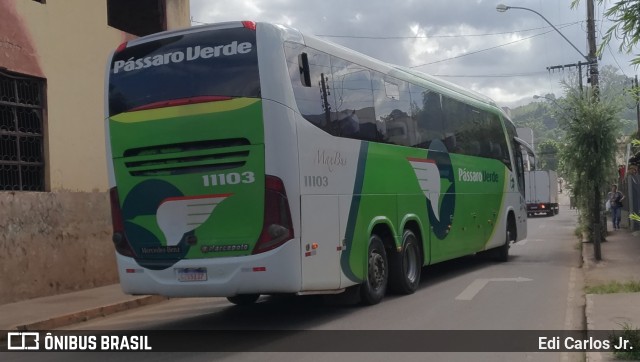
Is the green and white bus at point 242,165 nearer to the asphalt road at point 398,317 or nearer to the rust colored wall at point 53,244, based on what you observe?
the asphalt road at point 398,317

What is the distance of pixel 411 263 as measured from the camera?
11367mm

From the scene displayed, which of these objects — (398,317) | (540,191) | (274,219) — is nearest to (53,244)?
(274,219)

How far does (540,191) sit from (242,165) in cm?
3948

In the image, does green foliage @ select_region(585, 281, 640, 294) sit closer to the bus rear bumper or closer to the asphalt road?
the asphalt road

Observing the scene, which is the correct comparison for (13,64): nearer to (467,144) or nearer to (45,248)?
(45,248)

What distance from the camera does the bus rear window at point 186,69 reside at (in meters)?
8.06

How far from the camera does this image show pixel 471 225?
1411 cm

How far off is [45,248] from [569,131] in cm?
1201

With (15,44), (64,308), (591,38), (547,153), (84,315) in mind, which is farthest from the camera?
(547,153)

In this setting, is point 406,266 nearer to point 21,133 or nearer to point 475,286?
point 475,286

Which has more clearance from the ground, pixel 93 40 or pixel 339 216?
pixel 93 40

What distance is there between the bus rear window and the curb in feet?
10.8

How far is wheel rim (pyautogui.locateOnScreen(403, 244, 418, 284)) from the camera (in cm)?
1120

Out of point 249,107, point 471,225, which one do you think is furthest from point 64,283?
point 471,225
